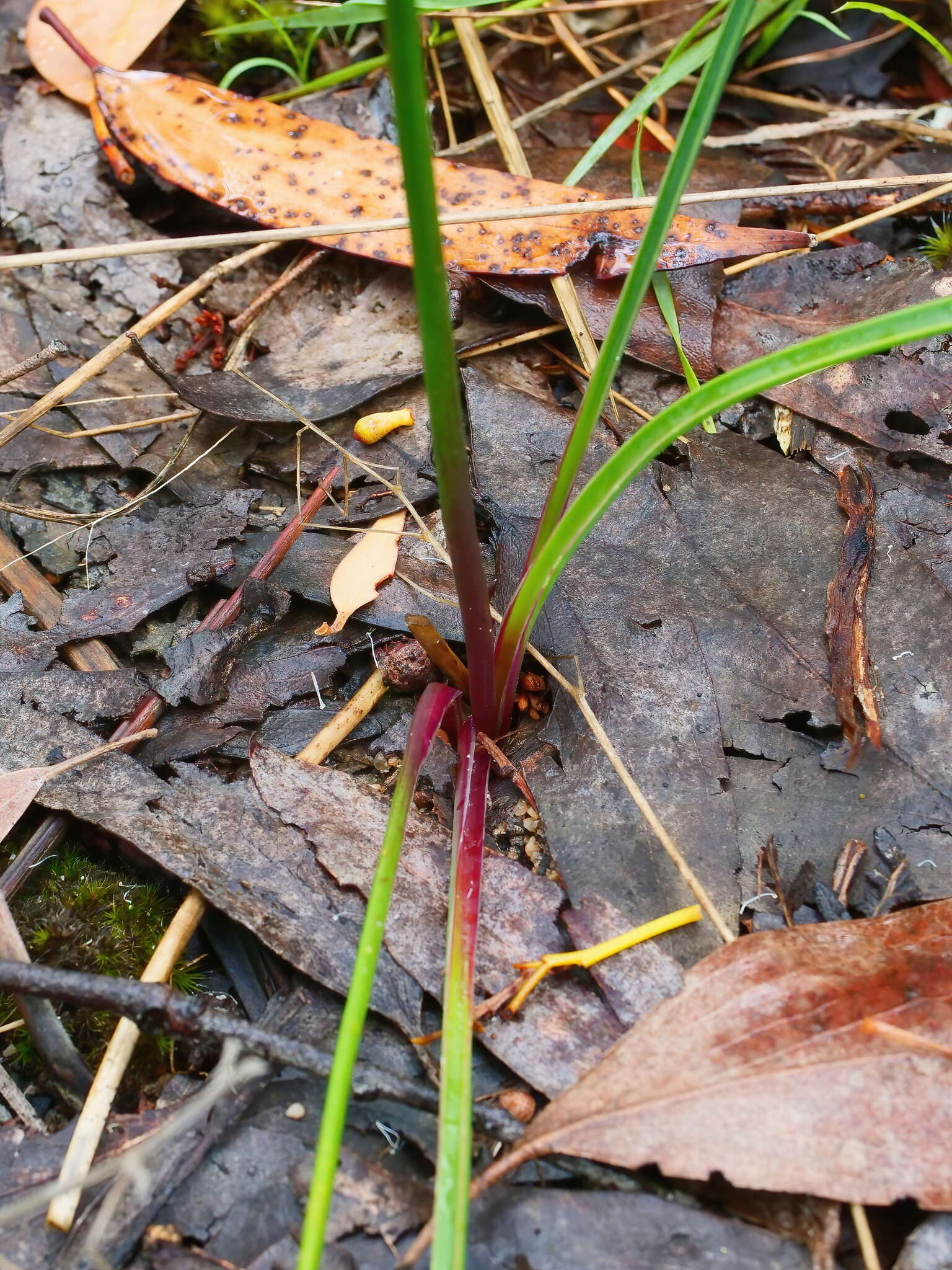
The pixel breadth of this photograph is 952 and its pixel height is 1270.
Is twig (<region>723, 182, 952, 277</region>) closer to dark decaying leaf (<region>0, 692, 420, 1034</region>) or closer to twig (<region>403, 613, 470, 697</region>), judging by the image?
twig (<region>403, 613, 470, 697</region>)

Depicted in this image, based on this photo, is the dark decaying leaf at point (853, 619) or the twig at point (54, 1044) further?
the dark decaying leaf at point (853, 619)

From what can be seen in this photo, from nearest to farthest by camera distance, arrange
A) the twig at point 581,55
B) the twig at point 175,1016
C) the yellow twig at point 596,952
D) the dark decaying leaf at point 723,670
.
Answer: the twig at point 175,1016
the yellow twig at point 596,952
the dark decaying leaf at point 723,670
the twig at point 581,55

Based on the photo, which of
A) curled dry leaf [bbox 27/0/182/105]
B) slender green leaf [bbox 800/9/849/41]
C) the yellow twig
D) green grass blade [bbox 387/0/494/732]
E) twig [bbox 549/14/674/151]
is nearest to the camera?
green grass blade [bbox 387/0/494/732]

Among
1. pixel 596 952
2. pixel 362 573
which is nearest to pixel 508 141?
pixel 362 573

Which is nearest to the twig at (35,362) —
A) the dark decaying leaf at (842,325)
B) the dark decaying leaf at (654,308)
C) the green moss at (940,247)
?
the dark decaying leaf at (654,308)

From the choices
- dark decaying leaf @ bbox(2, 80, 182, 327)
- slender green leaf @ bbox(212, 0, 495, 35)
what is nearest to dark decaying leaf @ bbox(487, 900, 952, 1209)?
dark decaying leaf @ bbox(2, 80, 182, 327)

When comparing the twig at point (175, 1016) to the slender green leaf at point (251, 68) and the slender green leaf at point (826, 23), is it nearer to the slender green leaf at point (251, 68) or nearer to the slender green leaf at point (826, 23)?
the slender green leaf at point (251, 68)

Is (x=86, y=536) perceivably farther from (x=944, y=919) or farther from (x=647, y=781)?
(x=944, y=919)
